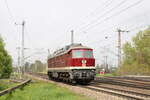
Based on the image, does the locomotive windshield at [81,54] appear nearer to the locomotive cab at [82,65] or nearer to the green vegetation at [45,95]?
the locomotive cab at [82,65]

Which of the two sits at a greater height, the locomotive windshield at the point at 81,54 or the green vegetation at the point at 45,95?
the locomotive windshield at the point at 81,54

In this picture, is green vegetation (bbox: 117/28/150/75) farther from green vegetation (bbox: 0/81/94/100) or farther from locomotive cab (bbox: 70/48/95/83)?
green vegetation (bbox: 0/81/94/100)

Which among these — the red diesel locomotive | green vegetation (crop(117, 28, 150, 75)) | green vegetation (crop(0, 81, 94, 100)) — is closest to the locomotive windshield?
the red diesel locomotive

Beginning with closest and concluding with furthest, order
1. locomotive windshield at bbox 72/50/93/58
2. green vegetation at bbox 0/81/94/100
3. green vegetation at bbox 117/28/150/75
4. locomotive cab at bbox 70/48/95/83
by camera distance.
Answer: green vegetation at bbox 0/81/94/100 → locomotive cab at bbox 70/48/95/83 → locomotive windshield at bbox 72/50/93/58 → green vegetation at bbox 117/28/150/75

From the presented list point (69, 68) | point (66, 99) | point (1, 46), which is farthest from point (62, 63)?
point (66, 99)

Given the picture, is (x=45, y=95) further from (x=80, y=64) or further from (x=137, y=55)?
(x=137, y=55)

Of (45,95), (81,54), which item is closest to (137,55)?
(81,54)

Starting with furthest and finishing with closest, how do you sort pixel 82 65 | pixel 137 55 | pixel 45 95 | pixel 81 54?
1. pixel 137 55
2. pixel 81 54
3. pixel 82 65
4. pixel 45 95

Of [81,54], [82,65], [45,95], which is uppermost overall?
[81,54]

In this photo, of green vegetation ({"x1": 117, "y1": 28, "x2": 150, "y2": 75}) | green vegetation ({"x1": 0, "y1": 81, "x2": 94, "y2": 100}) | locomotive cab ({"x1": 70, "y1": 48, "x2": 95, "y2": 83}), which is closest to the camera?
green vegetation ({"x1": 0, "y1": 81, "x2": 94, "y2": 100})

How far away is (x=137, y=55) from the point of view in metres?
59.8

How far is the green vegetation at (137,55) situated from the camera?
176 feet

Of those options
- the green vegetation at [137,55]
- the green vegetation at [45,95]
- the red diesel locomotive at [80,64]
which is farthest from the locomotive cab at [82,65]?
the green vegetation at [137,55]

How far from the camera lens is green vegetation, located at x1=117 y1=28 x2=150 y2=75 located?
53.5 m
